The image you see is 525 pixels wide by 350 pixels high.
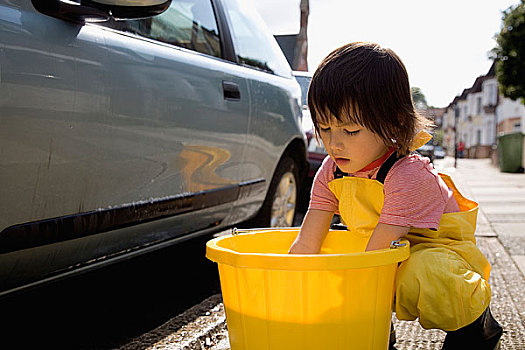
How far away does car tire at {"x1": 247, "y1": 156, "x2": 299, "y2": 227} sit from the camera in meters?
3.46

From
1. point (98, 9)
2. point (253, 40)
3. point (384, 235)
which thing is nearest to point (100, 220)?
point (98, 9)

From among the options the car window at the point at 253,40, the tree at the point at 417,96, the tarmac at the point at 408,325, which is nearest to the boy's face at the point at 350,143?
the tree at the point at 417,96

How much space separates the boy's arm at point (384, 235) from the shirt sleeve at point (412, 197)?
0.6 inches

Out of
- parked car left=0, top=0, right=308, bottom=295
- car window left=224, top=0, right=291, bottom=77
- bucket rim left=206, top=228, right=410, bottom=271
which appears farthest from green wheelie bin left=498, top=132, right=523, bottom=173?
bucket rim left=206, top=228, right=410, bottom=271

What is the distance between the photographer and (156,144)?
7.14ft

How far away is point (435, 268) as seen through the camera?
1522 millimetres

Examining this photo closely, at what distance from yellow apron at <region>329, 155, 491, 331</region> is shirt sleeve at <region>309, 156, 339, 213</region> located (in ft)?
0.37

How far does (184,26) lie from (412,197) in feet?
4.97

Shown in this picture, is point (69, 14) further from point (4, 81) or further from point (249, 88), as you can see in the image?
point (249, 88)

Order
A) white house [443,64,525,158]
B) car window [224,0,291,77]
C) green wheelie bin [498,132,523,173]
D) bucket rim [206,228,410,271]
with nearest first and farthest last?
bucket rim [206,228,410,271], car window [224,0,291,77], green wheelie bin [498,132,523,173], white house [443,64,525,158]

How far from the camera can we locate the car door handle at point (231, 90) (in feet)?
8.84

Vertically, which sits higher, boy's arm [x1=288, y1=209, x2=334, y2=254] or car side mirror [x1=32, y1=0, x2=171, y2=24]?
car side mirror [x1=32, y1=0, x2=171, y2=24]

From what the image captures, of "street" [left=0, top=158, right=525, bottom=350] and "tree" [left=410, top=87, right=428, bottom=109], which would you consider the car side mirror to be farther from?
"street" [left=0, top=158, right=525, bottom=350]

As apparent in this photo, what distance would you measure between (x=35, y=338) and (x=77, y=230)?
0.55 meters
